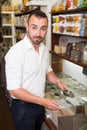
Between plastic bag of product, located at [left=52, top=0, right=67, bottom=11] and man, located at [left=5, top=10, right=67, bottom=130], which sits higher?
plastic bag of product, located at [left=52, top=0, right=67, bottom=11]

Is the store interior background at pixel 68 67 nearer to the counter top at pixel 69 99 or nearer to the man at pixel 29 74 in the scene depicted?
the counter top at pixel 69 99

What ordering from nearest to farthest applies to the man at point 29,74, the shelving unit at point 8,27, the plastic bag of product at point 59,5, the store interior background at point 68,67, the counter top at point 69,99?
the man at point 29,74 < the counter top at point 69,99 < the plastic bag of product at point 59,5 < the store interior background at point 68,67 < the shelving unit at point 8,27

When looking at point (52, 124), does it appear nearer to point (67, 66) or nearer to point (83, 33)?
point (83, 33)

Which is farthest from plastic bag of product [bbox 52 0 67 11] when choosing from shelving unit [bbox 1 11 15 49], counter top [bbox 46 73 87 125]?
shelving unit [bbox 1 11 15 49]

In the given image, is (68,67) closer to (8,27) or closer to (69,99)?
(69,99)

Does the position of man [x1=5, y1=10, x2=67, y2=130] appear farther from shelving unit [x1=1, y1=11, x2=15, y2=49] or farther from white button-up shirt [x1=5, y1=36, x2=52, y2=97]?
shelving unit [x1=1, y1=11, x2=15, y2=49]

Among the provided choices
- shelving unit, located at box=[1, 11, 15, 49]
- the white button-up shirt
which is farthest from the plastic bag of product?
shelving unit, located at box=[1, 11, 15, 49]

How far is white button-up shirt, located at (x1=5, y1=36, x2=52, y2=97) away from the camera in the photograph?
1.62m

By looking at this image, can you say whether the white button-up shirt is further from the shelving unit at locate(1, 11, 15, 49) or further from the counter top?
the shelving unit at locate(1, 11, 15, 49)

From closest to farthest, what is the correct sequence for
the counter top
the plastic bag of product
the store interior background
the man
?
1. the man
2. the counter top
3. the plastic bag of product
4. the store interior background

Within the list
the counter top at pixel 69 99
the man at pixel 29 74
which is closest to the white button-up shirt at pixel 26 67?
the man at pixel 29 74

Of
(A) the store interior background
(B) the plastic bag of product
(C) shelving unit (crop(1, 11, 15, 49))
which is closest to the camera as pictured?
(B) the plastic bag of product

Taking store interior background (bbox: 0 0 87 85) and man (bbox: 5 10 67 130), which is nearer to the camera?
man (bbox: 5 10 67 130)

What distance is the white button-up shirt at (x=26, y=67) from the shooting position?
1.62 meters
